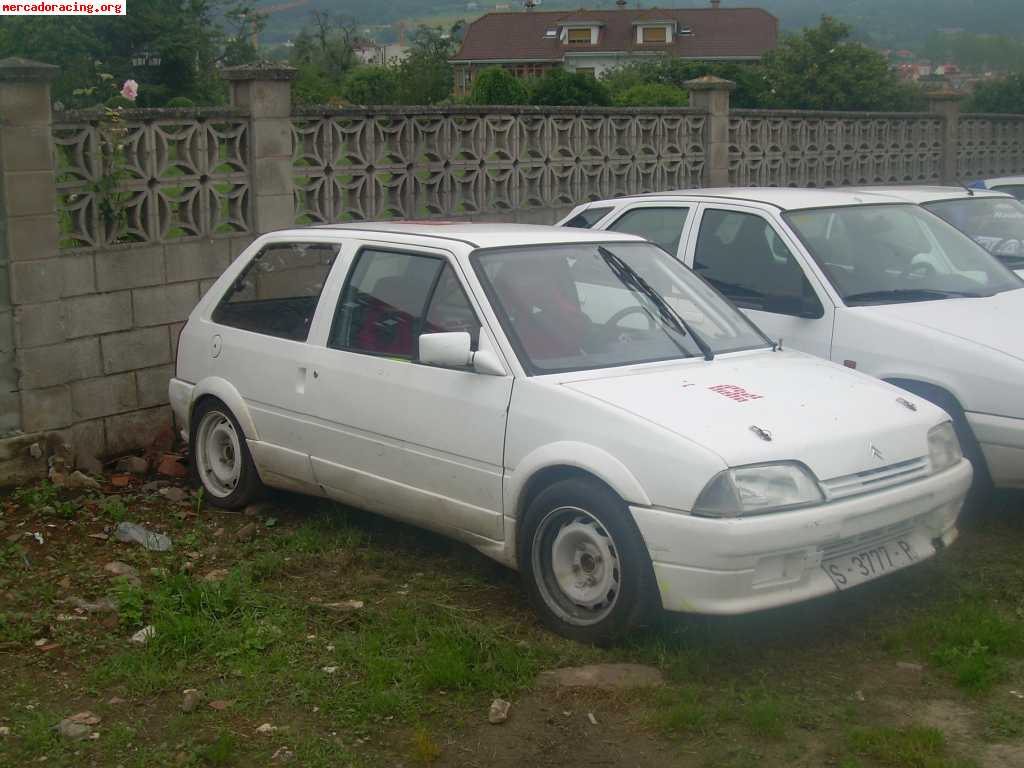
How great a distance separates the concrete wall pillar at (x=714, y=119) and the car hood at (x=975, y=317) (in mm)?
6625

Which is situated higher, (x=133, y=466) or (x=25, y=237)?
(x=25, y=237)

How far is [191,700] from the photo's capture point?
15.4ft

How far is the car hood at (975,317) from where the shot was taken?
6.61 m

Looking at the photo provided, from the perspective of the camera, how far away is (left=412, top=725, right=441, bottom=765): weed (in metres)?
4.31

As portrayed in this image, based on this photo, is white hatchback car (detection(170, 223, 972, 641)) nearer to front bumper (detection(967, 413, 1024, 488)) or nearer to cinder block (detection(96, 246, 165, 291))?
front bumper (detection(967, 413, 1024, 488))

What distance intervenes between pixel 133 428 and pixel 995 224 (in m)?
6.43

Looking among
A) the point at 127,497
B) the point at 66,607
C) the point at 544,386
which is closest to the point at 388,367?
the point at 544,386

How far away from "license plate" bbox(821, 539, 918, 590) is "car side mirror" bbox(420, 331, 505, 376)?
1.59m

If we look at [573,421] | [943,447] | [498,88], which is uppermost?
[498,88]

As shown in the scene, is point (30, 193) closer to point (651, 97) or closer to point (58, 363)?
point (58, 363)

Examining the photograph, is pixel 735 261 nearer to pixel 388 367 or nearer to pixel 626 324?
pixel 626 324

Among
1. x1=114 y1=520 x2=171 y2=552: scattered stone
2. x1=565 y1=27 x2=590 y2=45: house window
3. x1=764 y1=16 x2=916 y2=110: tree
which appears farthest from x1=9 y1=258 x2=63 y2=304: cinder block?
x1=565 y1=27 x2=590 y2=45: house window

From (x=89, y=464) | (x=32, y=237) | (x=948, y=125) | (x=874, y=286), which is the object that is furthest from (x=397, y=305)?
(x=948, y=125)

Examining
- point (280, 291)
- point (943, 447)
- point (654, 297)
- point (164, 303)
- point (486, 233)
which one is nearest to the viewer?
point (943, 447)
